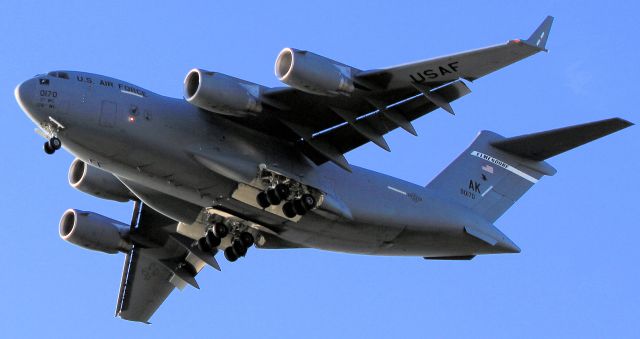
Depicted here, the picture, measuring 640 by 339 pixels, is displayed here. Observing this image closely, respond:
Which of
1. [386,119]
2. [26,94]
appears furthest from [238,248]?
[26,94]

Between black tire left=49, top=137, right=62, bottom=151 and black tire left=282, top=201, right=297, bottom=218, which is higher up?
black tire left=282, top=201, right=297, bottom=218

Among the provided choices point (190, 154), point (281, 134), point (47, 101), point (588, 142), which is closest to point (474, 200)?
point (588, 142)

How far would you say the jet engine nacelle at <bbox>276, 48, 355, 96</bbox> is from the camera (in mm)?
18531

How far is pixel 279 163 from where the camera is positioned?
20.4m

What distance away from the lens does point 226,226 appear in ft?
71.0

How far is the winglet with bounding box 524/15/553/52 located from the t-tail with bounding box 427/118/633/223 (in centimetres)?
509

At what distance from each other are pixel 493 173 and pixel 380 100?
4911 mm

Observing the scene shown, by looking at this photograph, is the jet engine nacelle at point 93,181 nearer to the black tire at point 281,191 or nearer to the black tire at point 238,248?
the black tire at point 238,248

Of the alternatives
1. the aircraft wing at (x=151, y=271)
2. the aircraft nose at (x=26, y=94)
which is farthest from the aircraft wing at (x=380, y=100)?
the aircraft wing at (x=151, y=271)

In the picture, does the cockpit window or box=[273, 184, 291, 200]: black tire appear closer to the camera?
the cockpit window

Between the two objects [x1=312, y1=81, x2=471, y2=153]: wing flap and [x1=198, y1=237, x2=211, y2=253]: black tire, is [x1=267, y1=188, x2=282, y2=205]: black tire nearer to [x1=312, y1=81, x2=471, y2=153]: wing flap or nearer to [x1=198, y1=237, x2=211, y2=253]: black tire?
[x1=312, y1=81, x2=471, y2=153]: wing flap

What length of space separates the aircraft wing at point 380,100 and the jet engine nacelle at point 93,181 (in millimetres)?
3187

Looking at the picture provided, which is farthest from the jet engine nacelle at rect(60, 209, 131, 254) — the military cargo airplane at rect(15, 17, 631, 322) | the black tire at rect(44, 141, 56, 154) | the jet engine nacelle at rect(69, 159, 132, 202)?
the black tire at rect(44, 141, 56, 154)

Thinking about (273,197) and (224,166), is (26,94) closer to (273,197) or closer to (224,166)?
(224,166)
